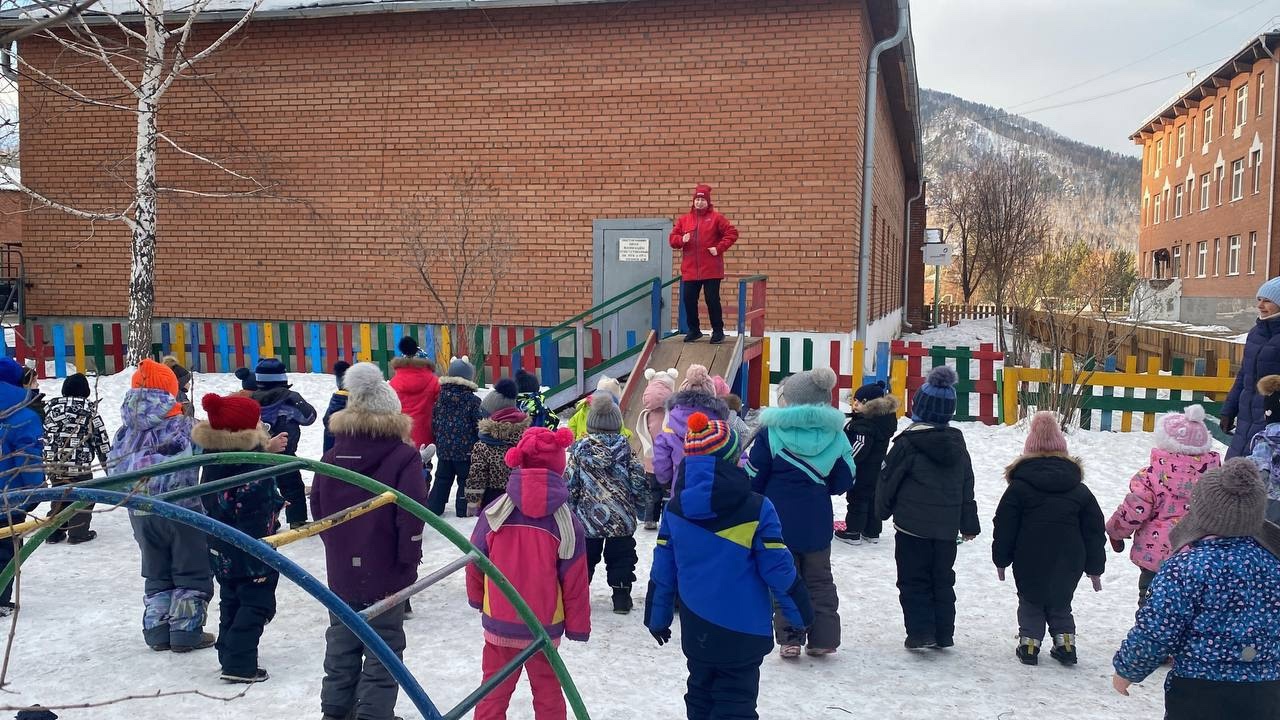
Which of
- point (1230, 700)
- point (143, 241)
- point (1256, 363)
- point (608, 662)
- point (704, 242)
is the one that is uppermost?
point (143, 241)

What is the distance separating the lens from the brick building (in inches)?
1231

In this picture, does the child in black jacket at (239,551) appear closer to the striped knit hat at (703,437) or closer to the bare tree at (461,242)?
the striped knit hat at (703,437)

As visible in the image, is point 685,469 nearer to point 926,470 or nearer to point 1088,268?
point 926,470

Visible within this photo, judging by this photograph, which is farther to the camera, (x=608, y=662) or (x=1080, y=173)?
(x=1080, y=173)

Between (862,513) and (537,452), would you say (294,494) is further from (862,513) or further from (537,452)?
(862,513)

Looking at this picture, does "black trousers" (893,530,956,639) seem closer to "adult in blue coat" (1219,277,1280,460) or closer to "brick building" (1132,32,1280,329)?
"adult in blue coat" (1219,277,1280,460)

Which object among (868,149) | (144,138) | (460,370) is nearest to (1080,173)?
(868,149)

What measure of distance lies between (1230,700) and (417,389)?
228 inches

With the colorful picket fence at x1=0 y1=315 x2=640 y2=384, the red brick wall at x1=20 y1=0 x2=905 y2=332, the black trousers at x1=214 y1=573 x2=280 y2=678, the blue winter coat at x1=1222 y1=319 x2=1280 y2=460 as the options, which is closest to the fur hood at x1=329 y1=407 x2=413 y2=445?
the black trousers at x1=214 y1=573 x2=280 y2=678

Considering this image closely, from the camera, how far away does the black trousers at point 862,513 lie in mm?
6883

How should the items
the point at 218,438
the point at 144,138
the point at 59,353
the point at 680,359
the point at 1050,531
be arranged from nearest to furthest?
1. the point at 218,438
2. the point at 1050,531
3. the point at 680,359
4. the point at 144,138
5. the point at 59,353

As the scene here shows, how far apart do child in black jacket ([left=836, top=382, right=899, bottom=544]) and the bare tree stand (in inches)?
285

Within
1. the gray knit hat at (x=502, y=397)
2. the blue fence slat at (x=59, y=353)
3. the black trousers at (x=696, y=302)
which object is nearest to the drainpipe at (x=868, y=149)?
the black trousers at (x=696, y=302)

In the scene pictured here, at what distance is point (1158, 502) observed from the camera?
4.66 metres
